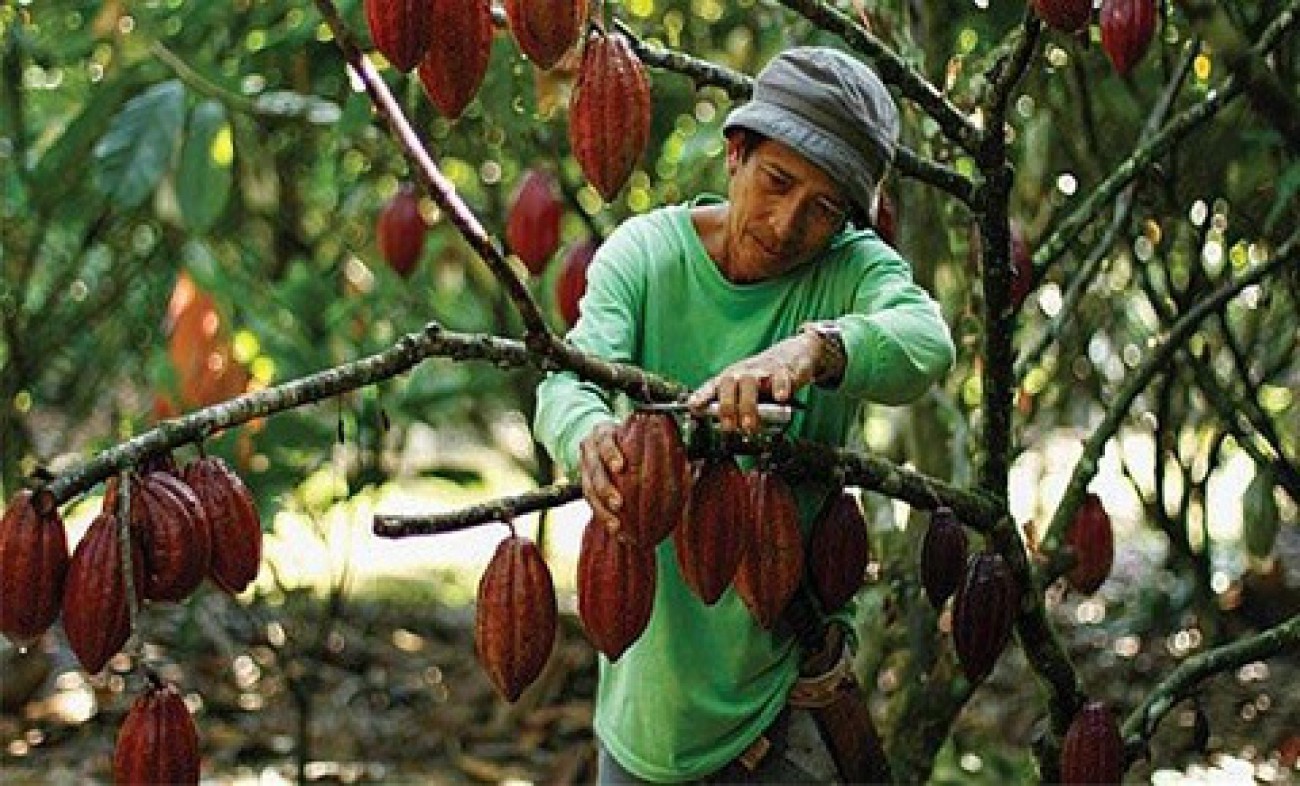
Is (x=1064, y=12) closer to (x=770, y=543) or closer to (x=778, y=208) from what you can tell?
(x=778, y=208)

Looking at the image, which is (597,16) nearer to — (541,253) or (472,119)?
(541,253)

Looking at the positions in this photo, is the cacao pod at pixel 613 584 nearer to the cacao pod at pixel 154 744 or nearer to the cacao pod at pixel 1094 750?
the cacao pod at pixel 154 744

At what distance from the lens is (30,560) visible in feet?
3.90

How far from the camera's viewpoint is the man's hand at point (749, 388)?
122 cm

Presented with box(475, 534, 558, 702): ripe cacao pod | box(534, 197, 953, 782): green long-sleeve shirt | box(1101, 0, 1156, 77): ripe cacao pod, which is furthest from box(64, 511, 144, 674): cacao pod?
box(1101, 0, 1156, 77): ripe cacao pod

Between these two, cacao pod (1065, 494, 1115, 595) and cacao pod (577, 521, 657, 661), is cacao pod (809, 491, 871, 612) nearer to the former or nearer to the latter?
cacao pod (577, 521, 657, 661)

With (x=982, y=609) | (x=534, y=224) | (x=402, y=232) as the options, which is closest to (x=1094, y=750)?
(x=982, y=609)

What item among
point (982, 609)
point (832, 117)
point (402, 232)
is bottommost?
point (402, 232)

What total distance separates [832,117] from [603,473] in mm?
426

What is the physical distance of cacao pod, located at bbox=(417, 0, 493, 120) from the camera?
117cm

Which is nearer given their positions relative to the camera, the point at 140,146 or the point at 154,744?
the point at 154,744

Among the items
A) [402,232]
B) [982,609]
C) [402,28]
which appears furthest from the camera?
[402,232]

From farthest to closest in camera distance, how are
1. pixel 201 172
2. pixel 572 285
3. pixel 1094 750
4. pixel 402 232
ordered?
1. pixel 402 232
2. pixel 201 172
3. pixel 572 285
4. pixel 1094 750

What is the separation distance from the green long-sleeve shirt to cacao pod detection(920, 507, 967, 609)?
10 centimetres
